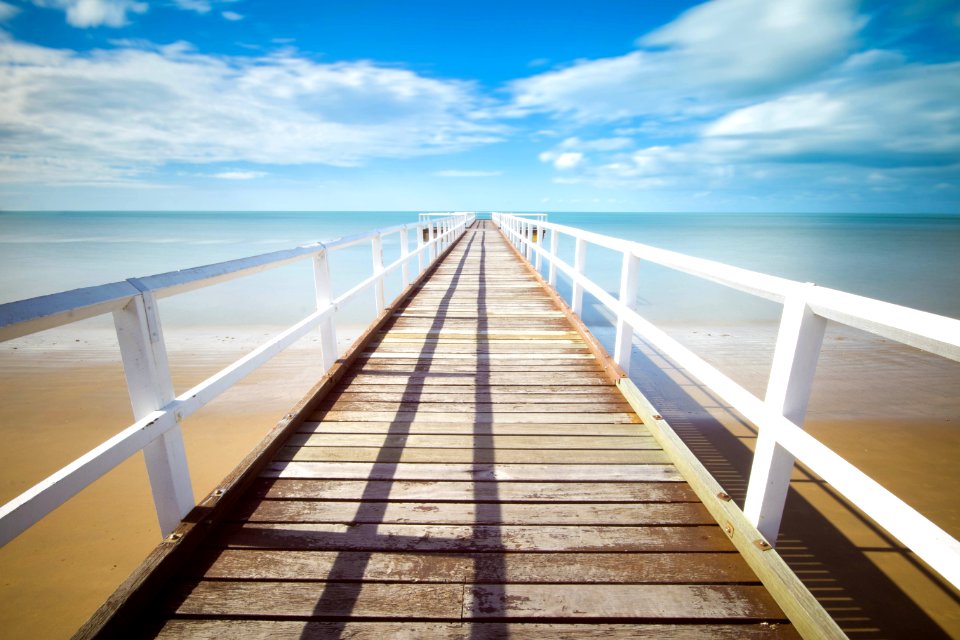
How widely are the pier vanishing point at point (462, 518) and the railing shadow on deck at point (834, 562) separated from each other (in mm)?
2344

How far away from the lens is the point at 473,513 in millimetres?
1932

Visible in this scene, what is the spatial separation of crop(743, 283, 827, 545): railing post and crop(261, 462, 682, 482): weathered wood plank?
553mm

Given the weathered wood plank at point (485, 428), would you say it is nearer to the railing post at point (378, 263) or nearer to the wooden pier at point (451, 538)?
the wooden pier at point (451, 538)

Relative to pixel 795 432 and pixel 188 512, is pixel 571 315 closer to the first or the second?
pixel 795 432

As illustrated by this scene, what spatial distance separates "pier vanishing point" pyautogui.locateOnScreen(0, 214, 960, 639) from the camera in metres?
1.39

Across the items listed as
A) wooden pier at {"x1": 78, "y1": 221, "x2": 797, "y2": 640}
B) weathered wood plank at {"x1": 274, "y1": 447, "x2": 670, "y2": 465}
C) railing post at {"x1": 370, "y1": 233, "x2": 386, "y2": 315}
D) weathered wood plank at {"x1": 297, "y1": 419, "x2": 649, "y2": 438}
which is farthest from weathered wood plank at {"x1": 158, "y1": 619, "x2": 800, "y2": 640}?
railing post at {"x1": 370, "y1": 233, "x2": 386, "y2": 315}

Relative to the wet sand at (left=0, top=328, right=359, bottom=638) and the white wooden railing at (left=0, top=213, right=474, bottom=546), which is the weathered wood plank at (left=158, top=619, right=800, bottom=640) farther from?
the wet sand at (left=0, top=328, right=359, bottom=638)

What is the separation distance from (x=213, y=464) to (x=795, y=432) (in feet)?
19.7

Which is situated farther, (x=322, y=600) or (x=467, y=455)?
(x=467, y=455)

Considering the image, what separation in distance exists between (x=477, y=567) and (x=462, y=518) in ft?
0.90

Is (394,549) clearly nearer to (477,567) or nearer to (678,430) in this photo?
(477,567)

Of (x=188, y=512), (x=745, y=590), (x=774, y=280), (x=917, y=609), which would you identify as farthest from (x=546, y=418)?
(x=917, y=609)

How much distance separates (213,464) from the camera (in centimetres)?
524

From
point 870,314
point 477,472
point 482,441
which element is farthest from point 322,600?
point 870,314
